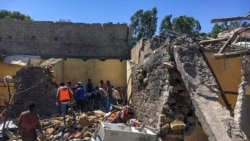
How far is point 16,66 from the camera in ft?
62.1

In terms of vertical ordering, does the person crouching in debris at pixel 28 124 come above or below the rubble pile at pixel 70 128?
above

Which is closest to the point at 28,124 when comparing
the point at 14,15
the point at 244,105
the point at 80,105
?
the point at 244,105

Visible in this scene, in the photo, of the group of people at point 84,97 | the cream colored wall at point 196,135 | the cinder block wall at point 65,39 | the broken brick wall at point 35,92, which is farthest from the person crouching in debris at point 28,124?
the cinder block wall at point 65,39

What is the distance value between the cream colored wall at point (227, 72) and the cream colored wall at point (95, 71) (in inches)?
368

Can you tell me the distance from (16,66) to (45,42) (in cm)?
255

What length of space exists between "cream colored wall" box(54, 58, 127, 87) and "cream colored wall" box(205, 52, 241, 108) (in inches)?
368

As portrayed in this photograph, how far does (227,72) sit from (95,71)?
32.5 feet

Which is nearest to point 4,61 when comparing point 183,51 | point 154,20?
point 183,51

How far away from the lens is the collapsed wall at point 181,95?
7207 millimetres

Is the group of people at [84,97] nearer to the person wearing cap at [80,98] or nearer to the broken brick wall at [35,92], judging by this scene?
the person wearing cap at [80,98]

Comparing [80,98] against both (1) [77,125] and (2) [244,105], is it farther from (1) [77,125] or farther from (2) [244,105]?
(2) [244,105]

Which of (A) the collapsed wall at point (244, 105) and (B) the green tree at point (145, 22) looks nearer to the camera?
(A) the collapsed wall at point (244, 105)

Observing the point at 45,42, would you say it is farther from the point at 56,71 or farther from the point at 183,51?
the point at 183,51

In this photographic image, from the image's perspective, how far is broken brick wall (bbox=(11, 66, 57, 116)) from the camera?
15336mm
